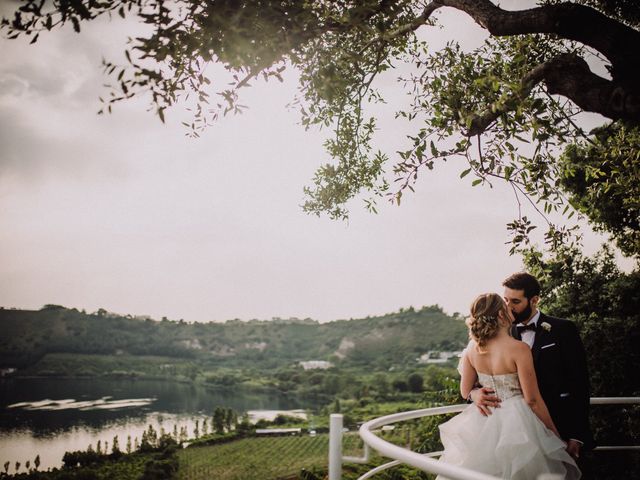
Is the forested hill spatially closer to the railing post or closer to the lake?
the lake

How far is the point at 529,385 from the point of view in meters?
2.59

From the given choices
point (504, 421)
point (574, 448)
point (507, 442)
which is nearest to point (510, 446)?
point (507, 442)

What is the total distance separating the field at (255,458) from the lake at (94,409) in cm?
1850

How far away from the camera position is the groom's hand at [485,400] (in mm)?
2709

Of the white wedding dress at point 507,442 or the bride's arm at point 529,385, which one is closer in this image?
the white wedding dress at point 507,442

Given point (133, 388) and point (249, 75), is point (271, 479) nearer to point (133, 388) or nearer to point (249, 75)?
point (249, 75)

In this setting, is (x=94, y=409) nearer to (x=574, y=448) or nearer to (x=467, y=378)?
(x=467, y=378)

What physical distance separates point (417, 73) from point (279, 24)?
3223 mm

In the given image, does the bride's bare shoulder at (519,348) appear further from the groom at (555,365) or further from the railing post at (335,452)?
the railing post at (335,452)

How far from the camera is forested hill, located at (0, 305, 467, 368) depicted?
13612 centimetres

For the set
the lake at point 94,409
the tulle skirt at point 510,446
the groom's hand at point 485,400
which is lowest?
the lake at point 94,409

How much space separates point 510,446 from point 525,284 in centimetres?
115

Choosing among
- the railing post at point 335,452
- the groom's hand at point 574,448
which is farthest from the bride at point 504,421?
the railing post at point 335,452

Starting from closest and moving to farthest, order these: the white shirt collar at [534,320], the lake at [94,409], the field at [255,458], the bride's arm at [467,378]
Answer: the bride's arm at [467,378] < the white shirt collar at [534,320] < the field at [255,458] < the lake at [94,409]
